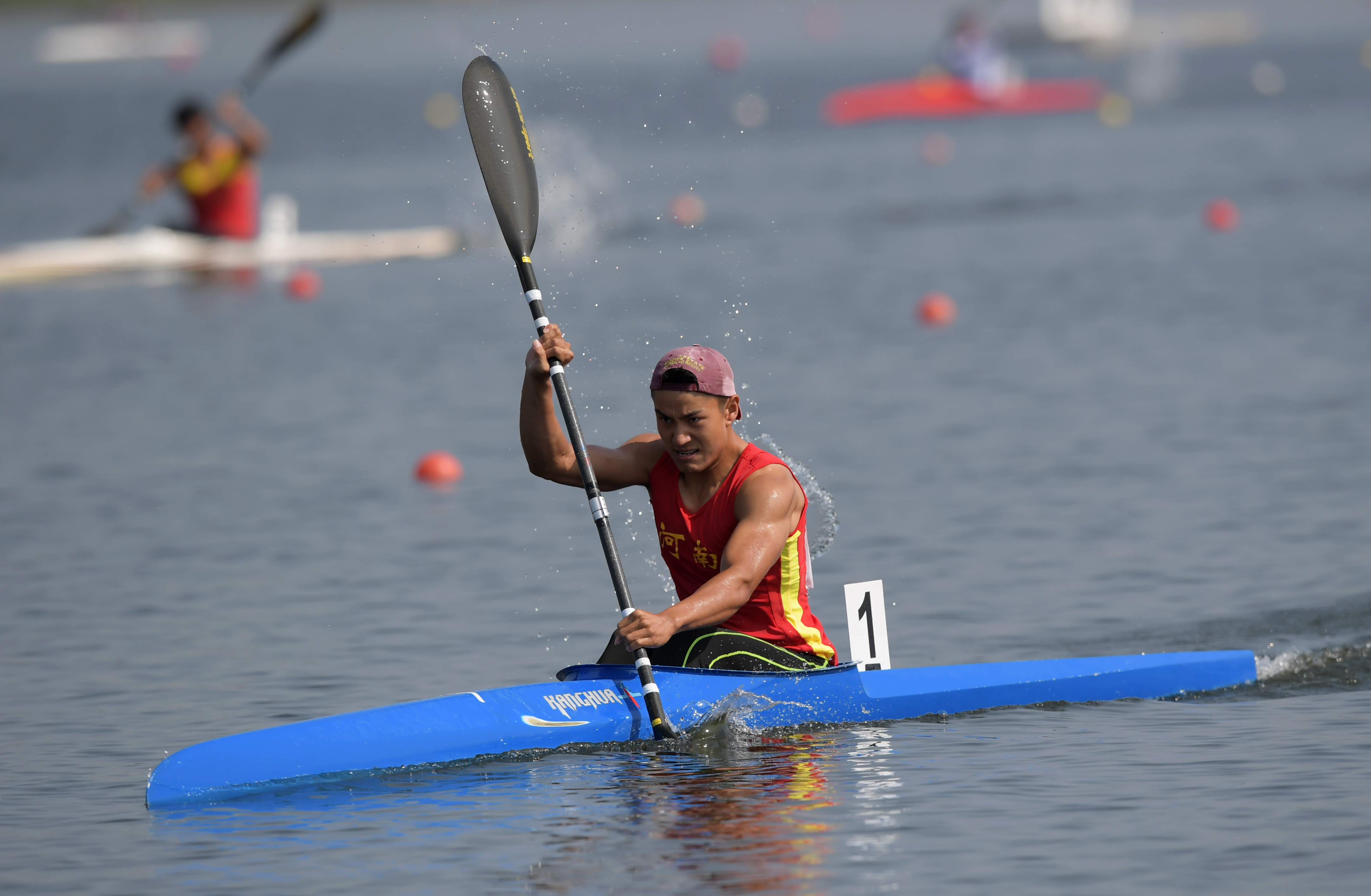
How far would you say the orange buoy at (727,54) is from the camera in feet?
260

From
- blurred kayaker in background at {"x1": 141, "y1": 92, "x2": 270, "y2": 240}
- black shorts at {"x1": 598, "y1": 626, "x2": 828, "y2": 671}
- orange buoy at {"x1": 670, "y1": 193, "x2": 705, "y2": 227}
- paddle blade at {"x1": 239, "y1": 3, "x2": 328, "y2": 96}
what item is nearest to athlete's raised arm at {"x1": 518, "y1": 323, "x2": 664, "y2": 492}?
black shorts at {"x1": 598, "y1": 626, "x2": 828, "y2": 671}

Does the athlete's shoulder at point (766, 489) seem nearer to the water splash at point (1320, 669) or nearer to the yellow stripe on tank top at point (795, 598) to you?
the yellow stripe on tank top at point (795, 598)

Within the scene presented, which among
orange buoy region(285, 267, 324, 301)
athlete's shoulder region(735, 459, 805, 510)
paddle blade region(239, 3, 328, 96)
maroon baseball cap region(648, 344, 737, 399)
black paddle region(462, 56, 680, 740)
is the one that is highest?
paddle blade region(239, 3, 328, 96)

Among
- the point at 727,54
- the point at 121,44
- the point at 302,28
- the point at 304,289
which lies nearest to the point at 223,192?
the point at 304,289

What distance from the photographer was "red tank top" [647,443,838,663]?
23.3 ft

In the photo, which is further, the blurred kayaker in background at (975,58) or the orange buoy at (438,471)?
the blurred kayaker in background at (975,58)

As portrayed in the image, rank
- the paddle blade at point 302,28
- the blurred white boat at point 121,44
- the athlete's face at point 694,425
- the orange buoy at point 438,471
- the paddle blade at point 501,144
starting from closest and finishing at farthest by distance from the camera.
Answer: the athlete's face at point 694,425, the paddle blade at point 501,144, the orange buoy at point 438,471, the paddle blade at point 302,28, the blurred white boat at point 121,44

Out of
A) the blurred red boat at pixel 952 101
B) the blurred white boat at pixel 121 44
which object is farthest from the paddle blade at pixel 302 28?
the blurred white boat at pixel 121 44

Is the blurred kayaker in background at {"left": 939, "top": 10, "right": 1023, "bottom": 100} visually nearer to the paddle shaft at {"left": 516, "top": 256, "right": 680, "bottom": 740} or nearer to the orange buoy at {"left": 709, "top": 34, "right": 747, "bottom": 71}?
the orange buoy at {"left": 709, "top": 34, "right": 747, "bottom": 71}

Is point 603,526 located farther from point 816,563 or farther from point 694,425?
point 816,563

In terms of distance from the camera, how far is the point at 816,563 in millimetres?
10883

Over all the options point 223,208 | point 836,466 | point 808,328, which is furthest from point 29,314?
point 836,466

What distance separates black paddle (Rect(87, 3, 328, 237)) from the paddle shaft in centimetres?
1521

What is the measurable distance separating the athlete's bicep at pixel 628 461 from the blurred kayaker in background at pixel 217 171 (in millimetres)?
15611
